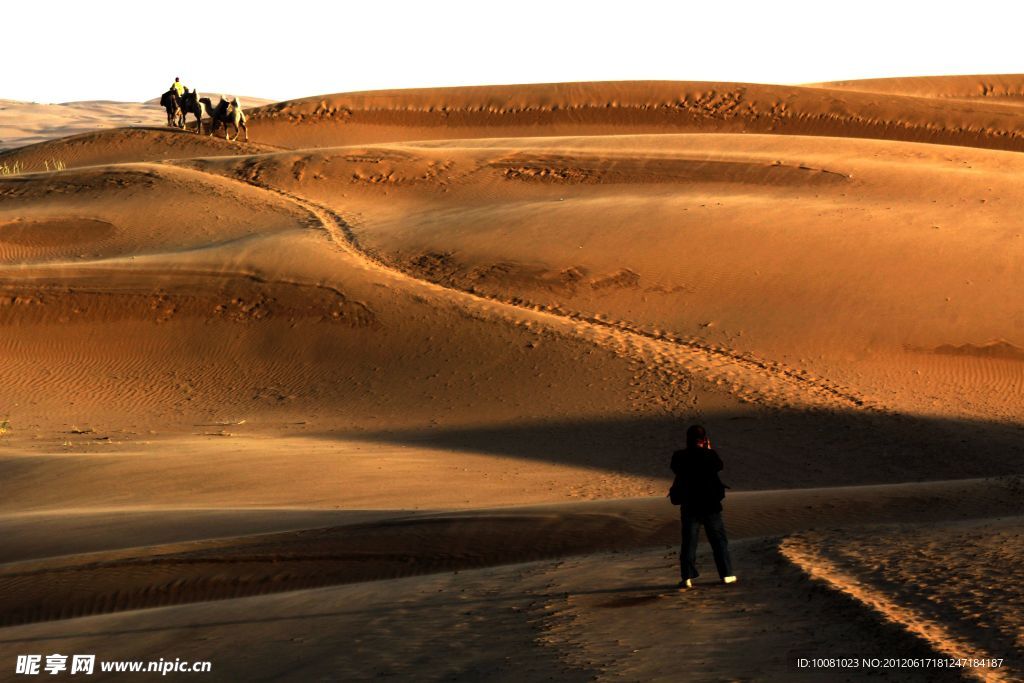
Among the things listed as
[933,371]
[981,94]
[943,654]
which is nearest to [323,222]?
[933,371]

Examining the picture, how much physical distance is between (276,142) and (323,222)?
13980 mm

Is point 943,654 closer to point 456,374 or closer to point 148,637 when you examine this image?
point 148,637

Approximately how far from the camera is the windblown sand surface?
305 inches

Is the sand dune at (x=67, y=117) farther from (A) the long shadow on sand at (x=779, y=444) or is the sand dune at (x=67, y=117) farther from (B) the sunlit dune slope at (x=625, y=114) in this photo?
(A) the long shadow on sand at (x=779, y=444)

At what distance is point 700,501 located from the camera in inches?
315

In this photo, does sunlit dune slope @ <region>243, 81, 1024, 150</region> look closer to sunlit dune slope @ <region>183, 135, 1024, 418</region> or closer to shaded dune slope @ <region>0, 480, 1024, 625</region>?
sunlit dune slope @ <region>183, 135, 1024, 418</region>

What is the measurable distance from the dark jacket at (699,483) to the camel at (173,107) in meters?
32.3

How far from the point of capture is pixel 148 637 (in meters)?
8.04

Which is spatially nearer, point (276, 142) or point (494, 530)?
point (494, 530)

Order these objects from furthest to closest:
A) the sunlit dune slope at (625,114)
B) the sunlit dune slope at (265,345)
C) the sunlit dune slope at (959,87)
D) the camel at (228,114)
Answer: the sunlit dune slope at (959,87)
the sunlit dune slope at (625,114)
the camel at (228,114)
the sunlit dune slope at (265,345)

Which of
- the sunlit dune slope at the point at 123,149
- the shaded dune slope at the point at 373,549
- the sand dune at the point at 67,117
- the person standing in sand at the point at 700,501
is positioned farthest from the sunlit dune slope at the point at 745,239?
the sand dune at the point at 67,117

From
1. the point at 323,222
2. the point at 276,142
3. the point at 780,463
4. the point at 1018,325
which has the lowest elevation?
the point at 780,463

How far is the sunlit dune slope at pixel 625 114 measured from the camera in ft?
122

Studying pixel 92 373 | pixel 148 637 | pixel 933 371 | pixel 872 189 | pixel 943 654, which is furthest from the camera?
pixel 872 189
